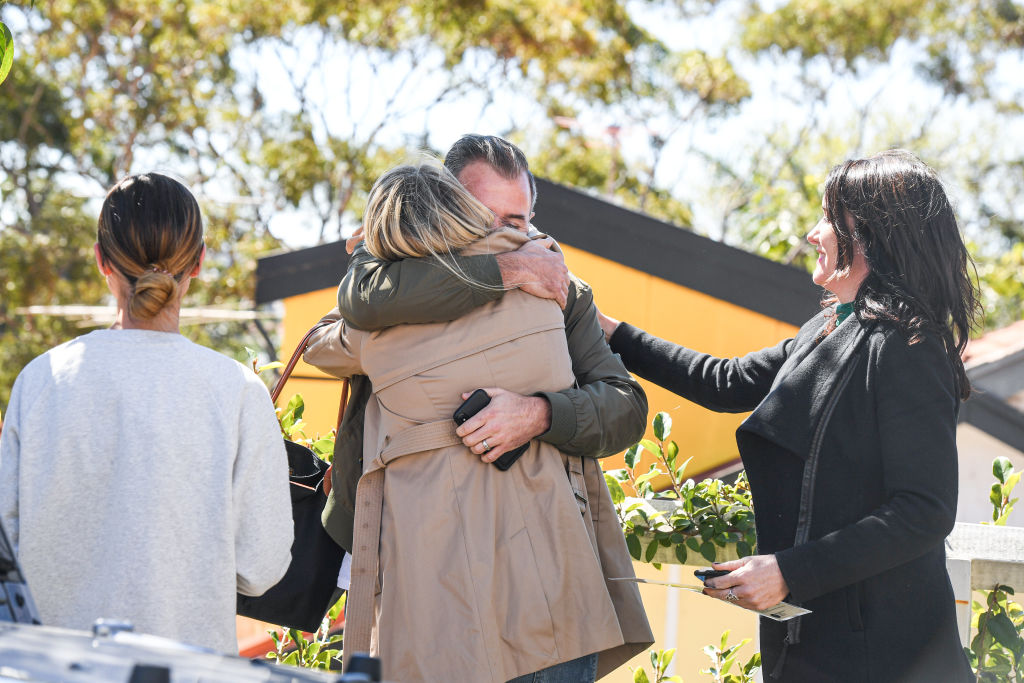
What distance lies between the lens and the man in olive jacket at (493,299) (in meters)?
1.94

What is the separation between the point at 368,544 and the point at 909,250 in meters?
1.21

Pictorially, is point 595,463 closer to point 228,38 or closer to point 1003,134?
point 228,38

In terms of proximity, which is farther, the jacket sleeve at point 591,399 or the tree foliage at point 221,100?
the tree foliage at point 221,100

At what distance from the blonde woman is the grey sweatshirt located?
11.9 inches

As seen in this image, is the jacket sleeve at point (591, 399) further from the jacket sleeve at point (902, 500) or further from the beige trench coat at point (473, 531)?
the jacket sleeve at point (902, 500)

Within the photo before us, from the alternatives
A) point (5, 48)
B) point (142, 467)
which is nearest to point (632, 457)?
point (142, 467)

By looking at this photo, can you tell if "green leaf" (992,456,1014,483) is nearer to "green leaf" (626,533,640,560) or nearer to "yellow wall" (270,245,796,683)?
"green leaf" (626,533,640,560)

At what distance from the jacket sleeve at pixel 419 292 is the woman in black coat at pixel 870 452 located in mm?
618

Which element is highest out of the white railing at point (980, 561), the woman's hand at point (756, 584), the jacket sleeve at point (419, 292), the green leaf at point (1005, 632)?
the jacket sleeve at point (419, 292)

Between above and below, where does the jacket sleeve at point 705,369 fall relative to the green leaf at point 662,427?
above

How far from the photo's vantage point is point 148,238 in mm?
Result: 1768

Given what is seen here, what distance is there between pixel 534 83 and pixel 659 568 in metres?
19.1

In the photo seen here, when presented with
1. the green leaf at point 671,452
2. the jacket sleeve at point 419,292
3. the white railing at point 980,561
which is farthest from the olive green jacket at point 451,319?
the white railing at point 980,561

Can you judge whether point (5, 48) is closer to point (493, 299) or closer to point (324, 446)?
point (493, 299)
